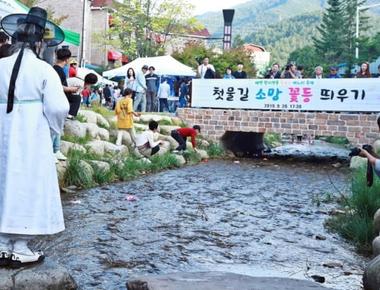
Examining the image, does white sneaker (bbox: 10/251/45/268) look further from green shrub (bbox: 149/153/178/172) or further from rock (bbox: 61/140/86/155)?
green shrub (bbox: 149/153/178/172)

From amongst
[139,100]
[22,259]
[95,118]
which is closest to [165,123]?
[139,100]

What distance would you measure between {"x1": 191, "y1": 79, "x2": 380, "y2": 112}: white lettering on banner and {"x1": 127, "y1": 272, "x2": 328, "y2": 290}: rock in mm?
11456

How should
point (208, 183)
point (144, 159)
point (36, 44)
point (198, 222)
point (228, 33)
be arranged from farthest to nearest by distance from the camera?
1. point (228, 33)
2. point (144, 159)
3. point (208, 183)
4. point (198, 222)
5. point (36, 44)

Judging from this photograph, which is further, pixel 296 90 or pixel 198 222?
pixel 296 90

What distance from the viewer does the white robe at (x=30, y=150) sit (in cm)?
399

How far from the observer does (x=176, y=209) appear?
8180mm

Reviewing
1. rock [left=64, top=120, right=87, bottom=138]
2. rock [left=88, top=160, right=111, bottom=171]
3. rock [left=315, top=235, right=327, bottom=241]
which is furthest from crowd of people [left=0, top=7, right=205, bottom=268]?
rock [left=64, top=120, right=87, bottom=138]

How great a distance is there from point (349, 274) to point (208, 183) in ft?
19.4

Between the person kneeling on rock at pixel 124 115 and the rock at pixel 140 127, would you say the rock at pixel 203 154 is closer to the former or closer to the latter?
the rock at pixel 140 127

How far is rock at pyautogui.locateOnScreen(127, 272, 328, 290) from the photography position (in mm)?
3908

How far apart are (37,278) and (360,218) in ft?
13.4

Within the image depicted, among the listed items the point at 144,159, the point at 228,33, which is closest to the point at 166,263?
the point at 144,159

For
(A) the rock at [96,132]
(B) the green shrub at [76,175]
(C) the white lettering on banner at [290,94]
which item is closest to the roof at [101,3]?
(C) the white lettering on banner at [290,94]

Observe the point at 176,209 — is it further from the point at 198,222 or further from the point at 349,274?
the point at 349,274
